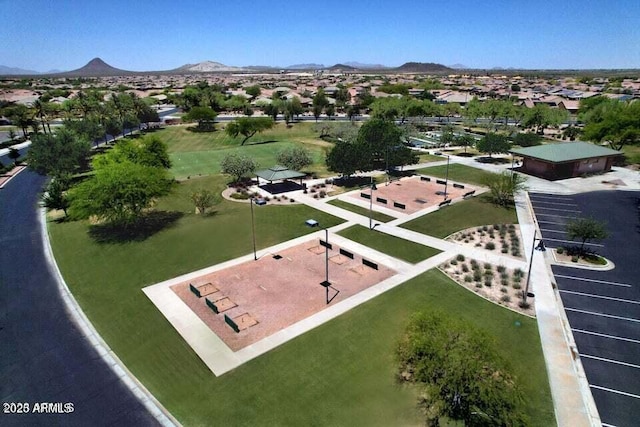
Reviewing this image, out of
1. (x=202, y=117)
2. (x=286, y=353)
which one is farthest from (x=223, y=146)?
(x=286, y=353)

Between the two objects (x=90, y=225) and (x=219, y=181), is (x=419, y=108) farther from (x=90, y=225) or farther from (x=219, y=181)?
(x=90, y=225)

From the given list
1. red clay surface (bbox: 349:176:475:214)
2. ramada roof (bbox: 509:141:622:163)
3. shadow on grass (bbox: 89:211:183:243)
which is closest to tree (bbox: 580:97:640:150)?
ramada roof (bbox: 509:141:622:163)

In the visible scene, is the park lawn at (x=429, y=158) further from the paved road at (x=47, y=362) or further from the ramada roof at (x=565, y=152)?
the paved road at (x=47, y=362)

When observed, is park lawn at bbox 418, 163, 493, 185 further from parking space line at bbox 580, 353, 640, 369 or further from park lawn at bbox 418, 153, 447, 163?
parking space line at bbox 580, 353, 640, 369

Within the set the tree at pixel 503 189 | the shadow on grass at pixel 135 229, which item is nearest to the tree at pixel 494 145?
the tree at pixel 503 189

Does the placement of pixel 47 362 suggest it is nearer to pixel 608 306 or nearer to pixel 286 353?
pixel 286 353

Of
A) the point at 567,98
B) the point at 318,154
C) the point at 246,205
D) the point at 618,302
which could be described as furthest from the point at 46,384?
the point at 567,98
